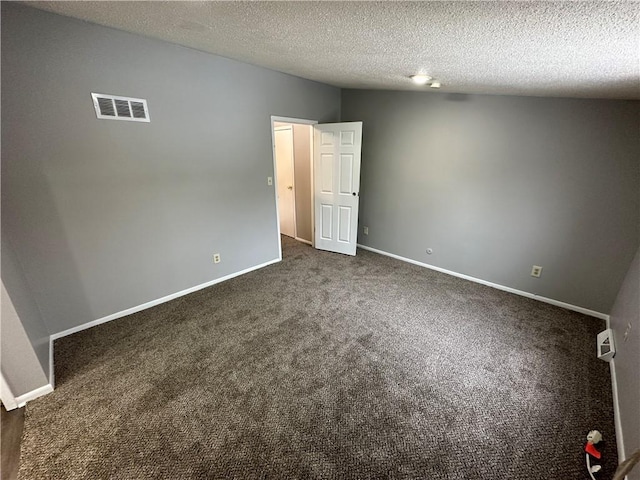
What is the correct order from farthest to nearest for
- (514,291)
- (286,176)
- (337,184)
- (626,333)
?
(286,176) < (337,184) < (514,291) < (626,333)

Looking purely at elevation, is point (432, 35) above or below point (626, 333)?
above

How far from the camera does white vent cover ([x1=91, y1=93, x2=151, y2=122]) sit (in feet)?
6.85

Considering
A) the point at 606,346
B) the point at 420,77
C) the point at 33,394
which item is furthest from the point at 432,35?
the point at 33,394

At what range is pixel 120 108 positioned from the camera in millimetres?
2186

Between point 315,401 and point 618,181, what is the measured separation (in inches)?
125

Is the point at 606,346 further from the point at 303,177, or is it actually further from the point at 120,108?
the point at 120,108

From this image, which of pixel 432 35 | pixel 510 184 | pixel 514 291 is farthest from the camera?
pixel 514 291

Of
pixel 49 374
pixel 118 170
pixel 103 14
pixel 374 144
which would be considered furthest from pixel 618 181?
pixel 49 374

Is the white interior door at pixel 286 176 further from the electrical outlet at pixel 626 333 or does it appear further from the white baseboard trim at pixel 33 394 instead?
the electrical outlet at pixel 626 333

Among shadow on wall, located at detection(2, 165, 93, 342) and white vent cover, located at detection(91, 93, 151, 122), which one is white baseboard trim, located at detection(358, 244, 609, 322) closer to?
white vent cover, located at detection(91, 93, 151, 122)

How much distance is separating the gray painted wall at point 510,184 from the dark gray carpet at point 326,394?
1.71ft

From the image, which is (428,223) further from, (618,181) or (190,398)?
(190,398)

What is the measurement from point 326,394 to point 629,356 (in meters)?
→ 1.98

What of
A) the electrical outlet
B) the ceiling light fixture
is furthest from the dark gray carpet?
the ceiling light fixture
